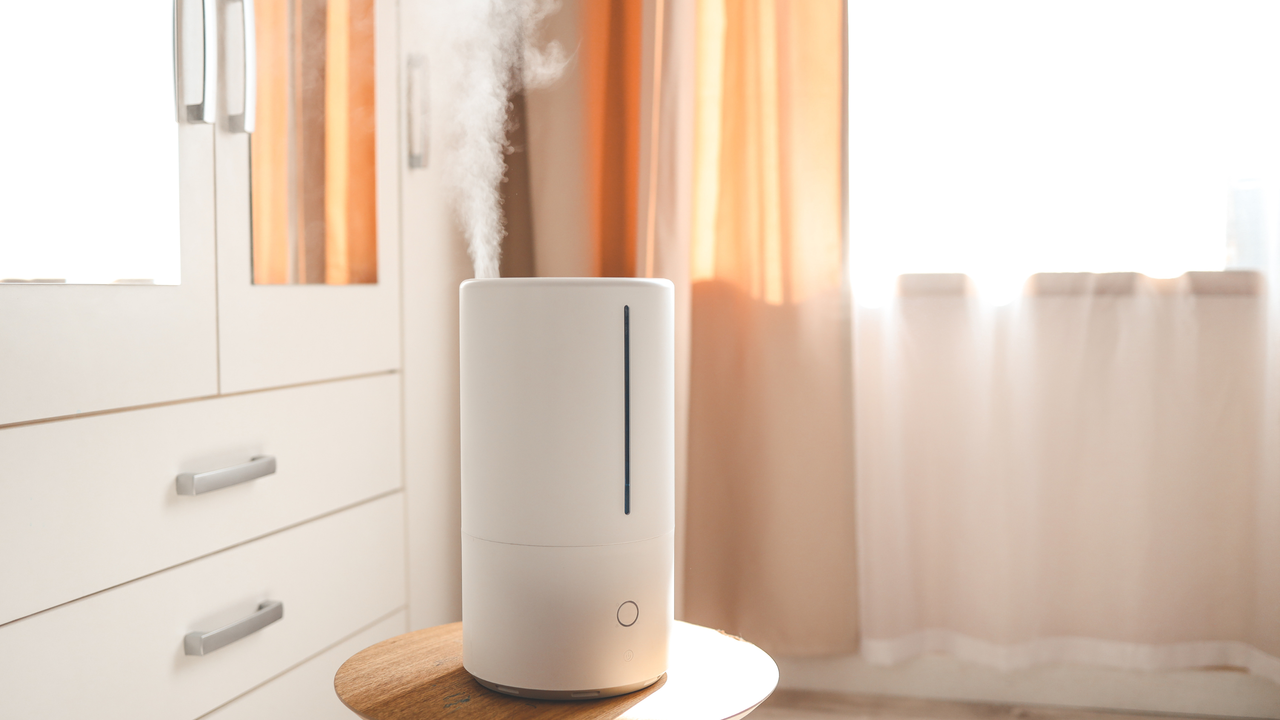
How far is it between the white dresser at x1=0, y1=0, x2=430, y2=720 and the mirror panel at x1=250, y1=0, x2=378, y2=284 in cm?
3

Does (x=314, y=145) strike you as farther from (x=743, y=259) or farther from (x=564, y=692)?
(x=564, y=692)

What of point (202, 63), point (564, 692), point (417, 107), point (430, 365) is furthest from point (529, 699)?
point (417, 107)

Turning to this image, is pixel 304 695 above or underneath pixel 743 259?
underneath

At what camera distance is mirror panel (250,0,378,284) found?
4.00 ft

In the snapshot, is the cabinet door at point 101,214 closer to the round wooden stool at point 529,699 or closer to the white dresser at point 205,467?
the white dresser at point 205,467

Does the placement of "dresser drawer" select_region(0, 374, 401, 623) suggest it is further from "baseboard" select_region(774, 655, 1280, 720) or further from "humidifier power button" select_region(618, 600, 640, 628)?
"baseboard" select_region(774, 655, 1280, 720)

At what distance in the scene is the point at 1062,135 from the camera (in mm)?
1541

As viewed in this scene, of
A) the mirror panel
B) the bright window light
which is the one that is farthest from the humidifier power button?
the bright window light

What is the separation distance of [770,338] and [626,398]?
0.92 metres

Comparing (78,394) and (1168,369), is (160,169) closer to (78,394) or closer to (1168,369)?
(78,394)

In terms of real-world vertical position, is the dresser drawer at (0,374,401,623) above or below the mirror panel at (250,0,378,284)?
below

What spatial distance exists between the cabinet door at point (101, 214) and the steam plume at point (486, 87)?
1.94 feet

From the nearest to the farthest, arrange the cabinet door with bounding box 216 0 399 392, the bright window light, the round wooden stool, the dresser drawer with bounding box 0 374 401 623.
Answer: the round wooden stool, the dresser drawer with bounding box 0 374 401 623, the cabinet door with bounding box 216 0 399 392, the bright window light

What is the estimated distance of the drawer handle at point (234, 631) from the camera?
1.08 metres
